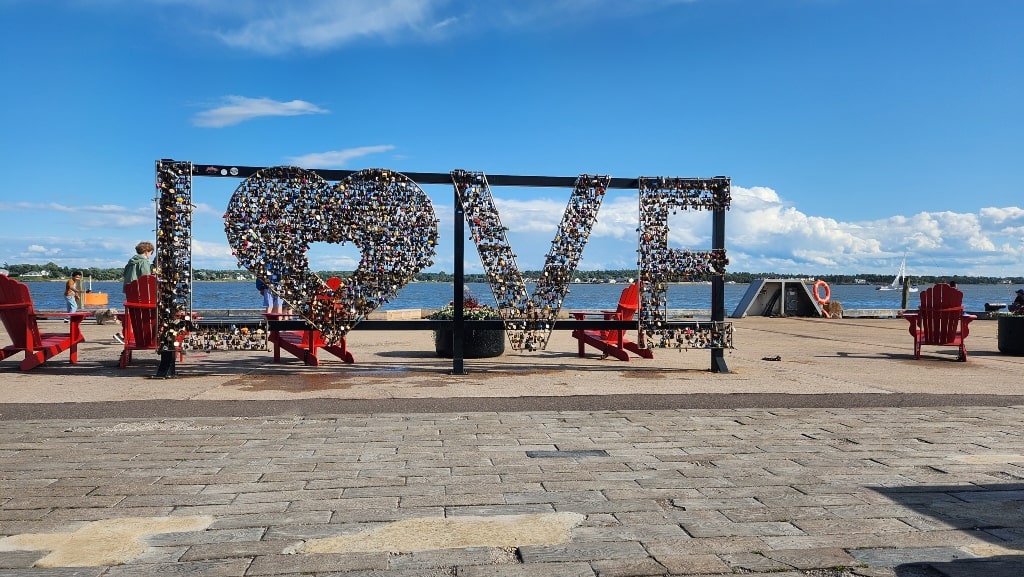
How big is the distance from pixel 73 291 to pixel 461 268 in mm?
12625

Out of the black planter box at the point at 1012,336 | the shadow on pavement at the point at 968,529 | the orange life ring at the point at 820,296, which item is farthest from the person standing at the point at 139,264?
the orange life ring at the point at 820,296

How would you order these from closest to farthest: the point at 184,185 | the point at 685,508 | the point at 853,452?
the point at 685,508 → the point at 853,452 → the point at 184,185

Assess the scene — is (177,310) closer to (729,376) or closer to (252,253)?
(252,253)

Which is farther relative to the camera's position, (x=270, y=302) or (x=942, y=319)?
(x=270, y=302)

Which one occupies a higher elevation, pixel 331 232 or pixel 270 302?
pixel 331 232

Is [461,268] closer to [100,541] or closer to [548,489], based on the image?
[548,489]

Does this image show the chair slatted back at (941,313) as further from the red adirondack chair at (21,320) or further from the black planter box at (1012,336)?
the red adirondack chair at (21,320)

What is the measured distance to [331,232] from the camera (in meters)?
10.8

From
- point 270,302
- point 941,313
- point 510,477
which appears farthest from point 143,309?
point 941,313

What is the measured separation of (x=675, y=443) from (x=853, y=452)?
1.29m

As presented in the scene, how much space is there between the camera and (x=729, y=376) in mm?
11016

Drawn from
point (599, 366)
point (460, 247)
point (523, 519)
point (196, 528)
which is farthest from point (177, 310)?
point (523, 519)

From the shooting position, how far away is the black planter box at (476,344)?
12961 millimetres

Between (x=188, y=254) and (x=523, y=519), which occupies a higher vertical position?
(x=188, y=254)
